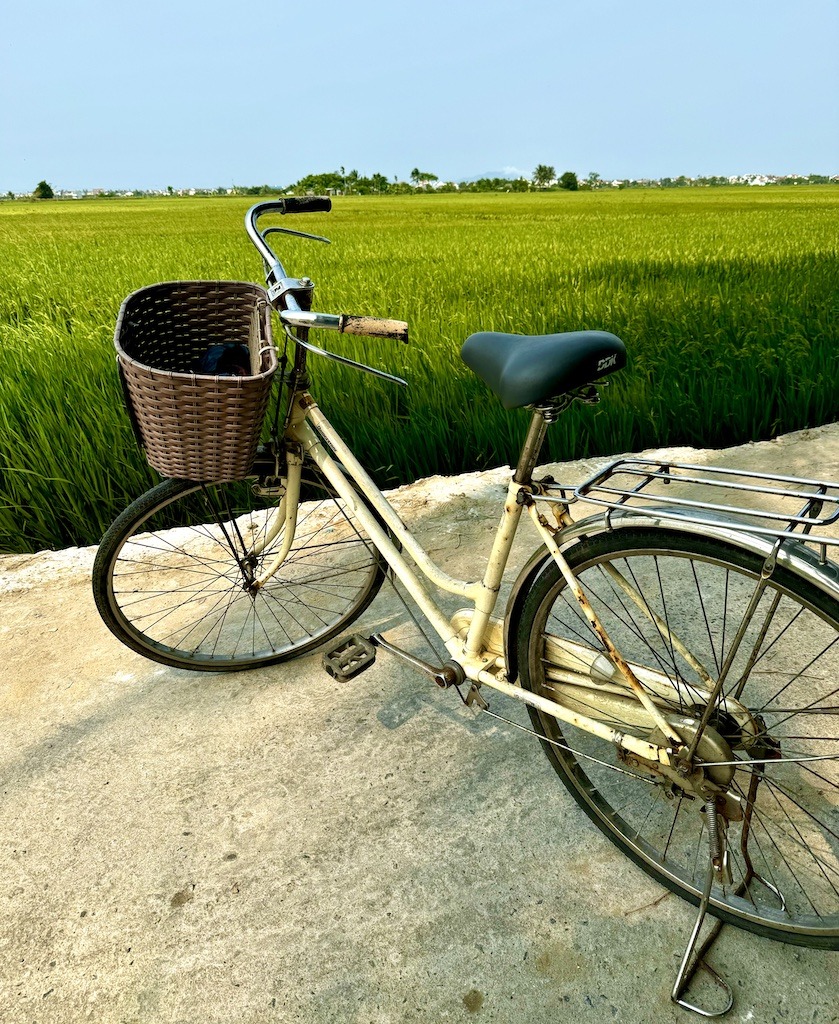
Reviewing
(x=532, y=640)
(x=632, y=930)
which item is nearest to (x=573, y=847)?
(x=632, y=930)

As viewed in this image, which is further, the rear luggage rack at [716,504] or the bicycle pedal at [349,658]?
the bicycle pedal at [349,658]

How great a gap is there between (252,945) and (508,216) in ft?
65.3

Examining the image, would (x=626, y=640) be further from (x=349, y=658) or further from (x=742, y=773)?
(x=349, y=658)

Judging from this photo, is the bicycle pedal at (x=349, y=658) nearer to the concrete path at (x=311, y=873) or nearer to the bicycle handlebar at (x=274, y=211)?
the concrete path at (x=311, y=873)

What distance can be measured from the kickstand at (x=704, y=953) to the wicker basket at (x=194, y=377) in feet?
4.37

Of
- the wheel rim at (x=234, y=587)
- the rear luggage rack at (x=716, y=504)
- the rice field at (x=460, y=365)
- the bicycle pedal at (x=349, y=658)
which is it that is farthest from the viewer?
the rice field at (x=460, y=365)

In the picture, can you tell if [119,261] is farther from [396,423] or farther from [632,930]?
[632,930]

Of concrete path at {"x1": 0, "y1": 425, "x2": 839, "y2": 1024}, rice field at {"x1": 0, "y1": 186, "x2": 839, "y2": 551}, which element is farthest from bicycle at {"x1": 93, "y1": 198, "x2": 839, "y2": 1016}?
rice field at {"x1": 0, "y1": 186, "x2": 839, "y2": 551}

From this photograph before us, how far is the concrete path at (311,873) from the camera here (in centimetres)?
151

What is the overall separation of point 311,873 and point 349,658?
680 mm

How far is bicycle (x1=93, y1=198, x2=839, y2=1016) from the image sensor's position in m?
1.40

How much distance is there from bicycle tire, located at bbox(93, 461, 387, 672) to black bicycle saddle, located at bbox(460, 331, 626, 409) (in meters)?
0.83

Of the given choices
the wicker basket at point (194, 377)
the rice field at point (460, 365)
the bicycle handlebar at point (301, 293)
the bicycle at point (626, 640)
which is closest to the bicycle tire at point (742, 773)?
the bicycle at point (626, 640)

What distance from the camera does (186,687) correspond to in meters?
2.44
